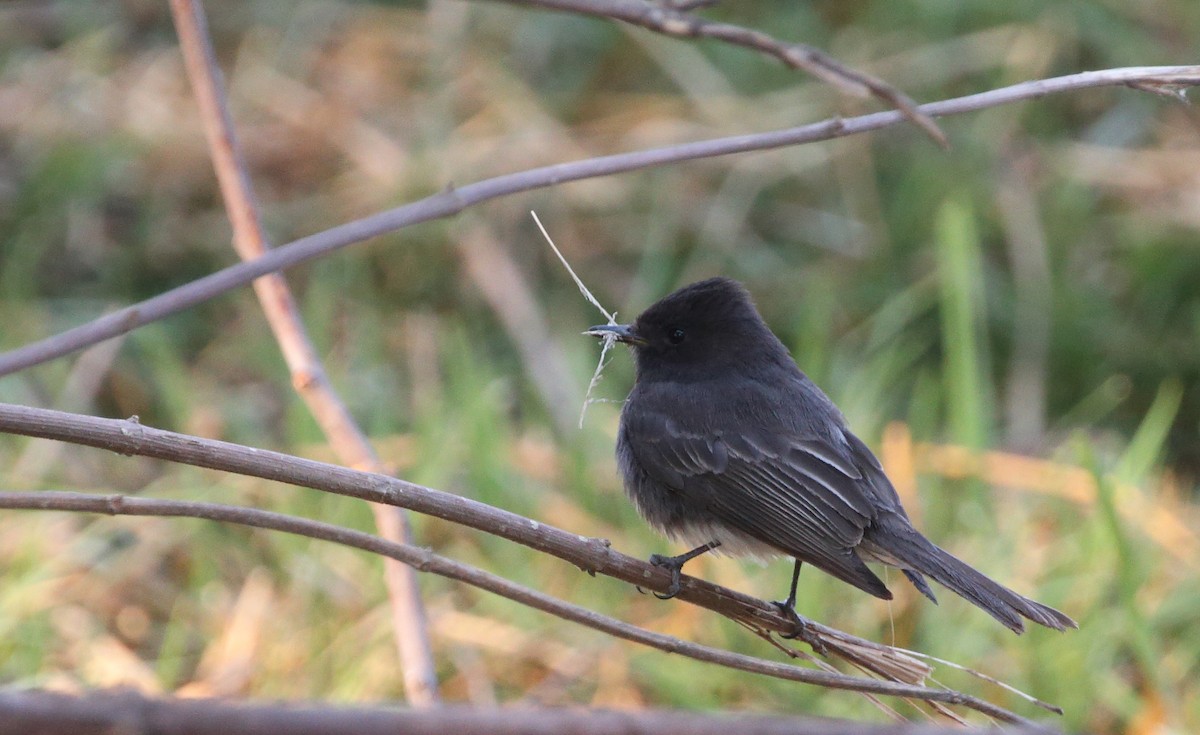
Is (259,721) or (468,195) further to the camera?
(468,195)

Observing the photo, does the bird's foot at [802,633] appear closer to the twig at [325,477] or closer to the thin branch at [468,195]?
the twig at [325,477]

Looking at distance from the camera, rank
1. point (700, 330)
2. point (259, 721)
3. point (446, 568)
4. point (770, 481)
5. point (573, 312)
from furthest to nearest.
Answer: point (573, 312) < point (700, 330) < point (770, 481) < point (446, 568) < point (259, 721)

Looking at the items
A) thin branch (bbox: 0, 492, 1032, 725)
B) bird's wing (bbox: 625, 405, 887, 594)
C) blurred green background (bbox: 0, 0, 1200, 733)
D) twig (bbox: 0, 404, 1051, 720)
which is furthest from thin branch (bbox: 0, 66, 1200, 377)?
blurred green background (bbox: 0, 0, 1200, 733)

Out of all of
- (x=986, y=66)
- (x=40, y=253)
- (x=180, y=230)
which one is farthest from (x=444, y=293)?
(x=986, y=66)

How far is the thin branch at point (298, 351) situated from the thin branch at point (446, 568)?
1.99ft

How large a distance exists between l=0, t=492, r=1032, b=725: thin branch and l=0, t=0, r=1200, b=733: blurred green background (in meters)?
1.61

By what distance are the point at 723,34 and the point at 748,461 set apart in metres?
2.02

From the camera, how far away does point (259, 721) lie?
2.52 feet

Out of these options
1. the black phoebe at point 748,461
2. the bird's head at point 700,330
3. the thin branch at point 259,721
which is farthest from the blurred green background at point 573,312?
the thin branch at point 259,721

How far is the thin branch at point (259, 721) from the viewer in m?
0.77

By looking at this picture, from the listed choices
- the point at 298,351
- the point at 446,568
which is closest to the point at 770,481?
the point at 298,351

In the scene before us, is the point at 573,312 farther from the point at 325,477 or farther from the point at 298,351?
the point at 325,477

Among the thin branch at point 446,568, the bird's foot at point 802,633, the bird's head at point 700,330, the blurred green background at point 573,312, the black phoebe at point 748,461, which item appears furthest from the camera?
the blurred green background at point 573,312

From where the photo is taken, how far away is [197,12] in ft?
7.87
